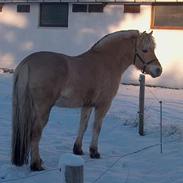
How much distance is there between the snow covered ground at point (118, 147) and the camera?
657 cm

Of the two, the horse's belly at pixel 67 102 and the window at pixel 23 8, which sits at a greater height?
the window at pixel 23 8

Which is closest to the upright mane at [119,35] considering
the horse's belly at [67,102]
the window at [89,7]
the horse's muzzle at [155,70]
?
the horse's muzzle at [155,70]

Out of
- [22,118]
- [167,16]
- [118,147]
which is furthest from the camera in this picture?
[167,16]

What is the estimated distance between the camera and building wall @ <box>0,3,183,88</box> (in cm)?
1666

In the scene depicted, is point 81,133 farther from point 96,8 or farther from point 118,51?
point 96,8

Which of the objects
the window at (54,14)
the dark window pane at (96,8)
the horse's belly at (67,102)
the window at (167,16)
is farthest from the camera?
the window at (54,14)

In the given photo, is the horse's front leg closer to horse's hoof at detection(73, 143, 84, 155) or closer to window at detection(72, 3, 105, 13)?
horse's hoof at detection(73, 143, 84, 155)

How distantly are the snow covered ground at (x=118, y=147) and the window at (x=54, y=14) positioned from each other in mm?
5992

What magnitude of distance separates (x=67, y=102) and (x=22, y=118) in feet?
2.34

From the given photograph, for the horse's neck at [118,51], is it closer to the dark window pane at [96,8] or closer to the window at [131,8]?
the window at [131,8]

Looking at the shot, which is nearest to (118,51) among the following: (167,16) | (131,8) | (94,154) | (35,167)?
(94,154)

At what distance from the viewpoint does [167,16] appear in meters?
16.6

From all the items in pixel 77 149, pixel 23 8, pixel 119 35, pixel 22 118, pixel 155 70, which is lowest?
pixel 77 149

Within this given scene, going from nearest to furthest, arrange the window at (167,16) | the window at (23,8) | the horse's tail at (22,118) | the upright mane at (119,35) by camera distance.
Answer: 1. the horse's tail at (22,118)
2. the upright mane at (119,35)
3. the window at (167,16)
4. the window at (23,8)
